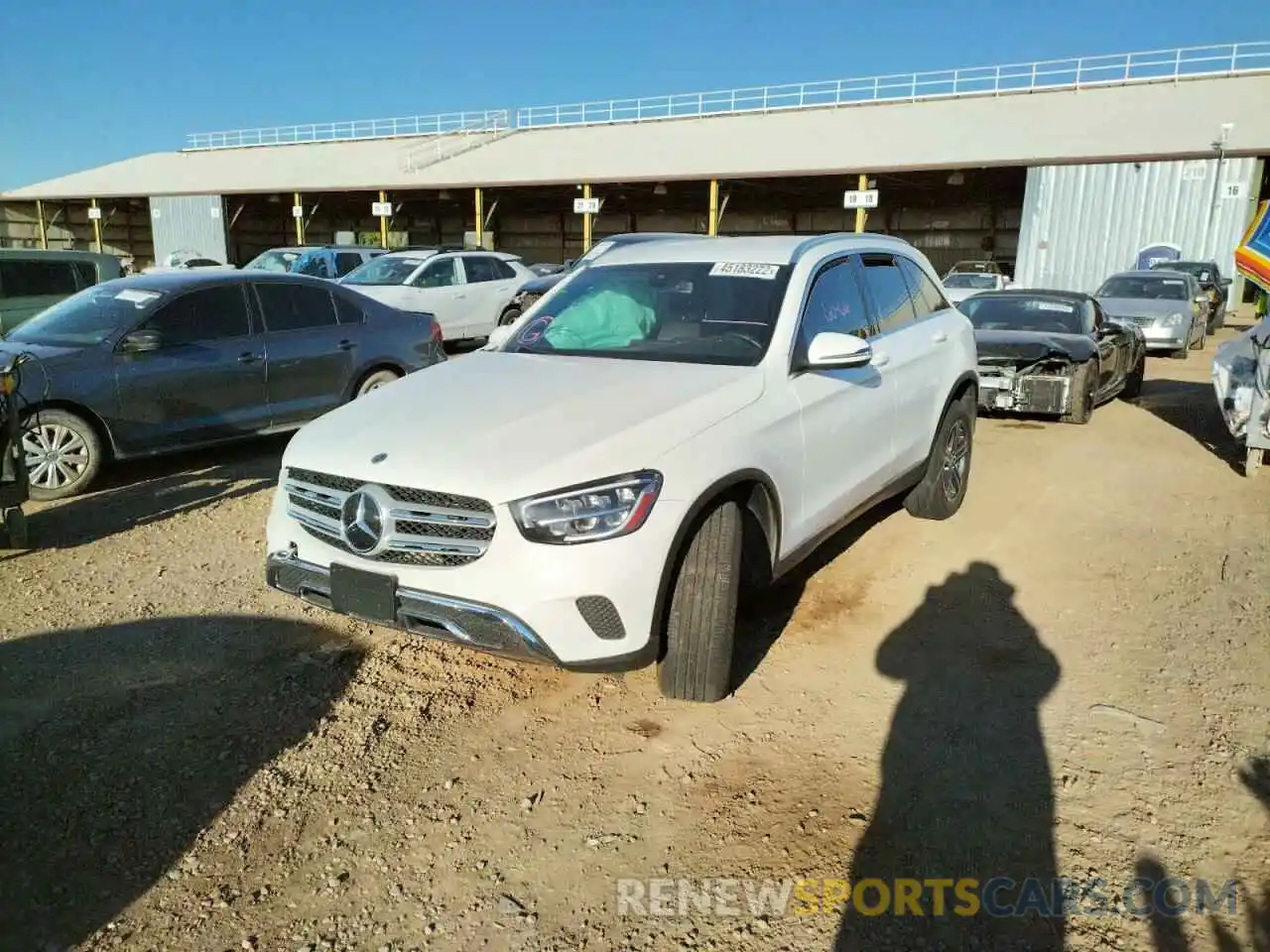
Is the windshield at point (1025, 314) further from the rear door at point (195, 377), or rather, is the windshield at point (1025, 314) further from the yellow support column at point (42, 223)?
the yellow support column at point (42, 223)

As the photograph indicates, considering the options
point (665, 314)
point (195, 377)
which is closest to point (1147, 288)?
point (665, 314)

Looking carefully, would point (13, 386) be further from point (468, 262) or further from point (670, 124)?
point (670, 124)

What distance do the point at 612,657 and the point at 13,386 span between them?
13.3 ft

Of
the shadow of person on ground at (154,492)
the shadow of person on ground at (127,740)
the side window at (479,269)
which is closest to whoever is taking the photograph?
the shadow of person on ground at (127,740)

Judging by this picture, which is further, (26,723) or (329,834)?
(26,723)

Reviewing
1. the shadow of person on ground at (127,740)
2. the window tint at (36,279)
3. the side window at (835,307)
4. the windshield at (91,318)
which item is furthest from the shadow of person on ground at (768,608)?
the window tint at (36,279)

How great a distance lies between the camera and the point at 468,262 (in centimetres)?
1556

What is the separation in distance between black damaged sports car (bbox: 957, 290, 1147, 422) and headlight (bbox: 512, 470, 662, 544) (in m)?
6.72

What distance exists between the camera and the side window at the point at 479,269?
50.9ft

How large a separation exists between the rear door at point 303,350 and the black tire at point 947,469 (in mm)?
4833

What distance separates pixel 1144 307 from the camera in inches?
615

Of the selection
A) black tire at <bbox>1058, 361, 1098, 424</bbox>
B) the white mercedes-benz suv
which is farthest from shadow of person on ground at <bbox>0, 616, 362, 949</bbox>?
black tire at <bbox>1058, 361, 1098, 424</bbox>

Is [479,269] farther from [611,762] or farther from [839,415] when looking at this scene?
[611,762]

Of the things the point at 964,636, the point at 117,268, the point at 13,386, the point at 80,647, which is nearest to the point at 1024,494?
the point at 964,636
